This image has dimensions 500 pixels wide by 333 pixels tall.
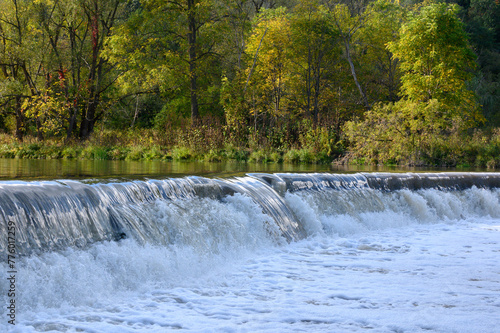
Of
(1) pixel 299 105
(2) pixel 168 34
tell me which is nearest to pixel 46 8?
(2) pixel 168 34

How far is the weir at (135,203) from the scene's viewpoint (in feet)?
17.3

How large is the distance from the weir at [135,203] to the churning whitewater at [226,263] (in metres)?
0.02

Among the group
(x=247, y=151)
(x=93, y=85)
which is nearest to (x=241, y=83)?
(x=247, y=151)

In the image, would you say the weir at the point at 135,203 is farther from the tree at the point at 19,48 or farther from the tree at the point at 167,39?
the tree at the point at 19,48

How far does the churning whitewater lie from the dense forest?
12678 mm

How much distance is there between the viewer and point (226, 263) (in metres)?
6.55

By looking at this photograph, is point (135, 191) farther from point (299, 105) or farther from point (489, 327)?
point (299, 105)

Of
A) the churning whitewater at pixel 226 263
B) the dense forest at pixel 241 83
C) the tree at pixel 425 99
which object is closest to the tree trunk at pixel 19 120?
the dense forest at pixel 241 83

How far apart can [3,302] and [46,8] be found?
24.9 meters

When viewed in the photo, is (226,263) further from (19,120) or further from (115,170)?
(19,120)

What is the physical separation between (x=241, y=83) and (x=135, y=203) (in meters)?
20.4

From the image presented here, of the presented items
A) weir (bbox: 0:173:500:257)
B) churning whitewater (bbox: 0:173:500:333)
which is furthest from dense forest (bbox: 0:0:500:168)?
churning whitewater (bbox: 0:173:500:333)

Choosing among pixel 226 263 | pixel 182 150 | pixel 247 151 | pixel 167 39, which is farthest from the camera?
pixel 167 39

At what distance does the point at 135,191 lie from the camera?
6883 mm
